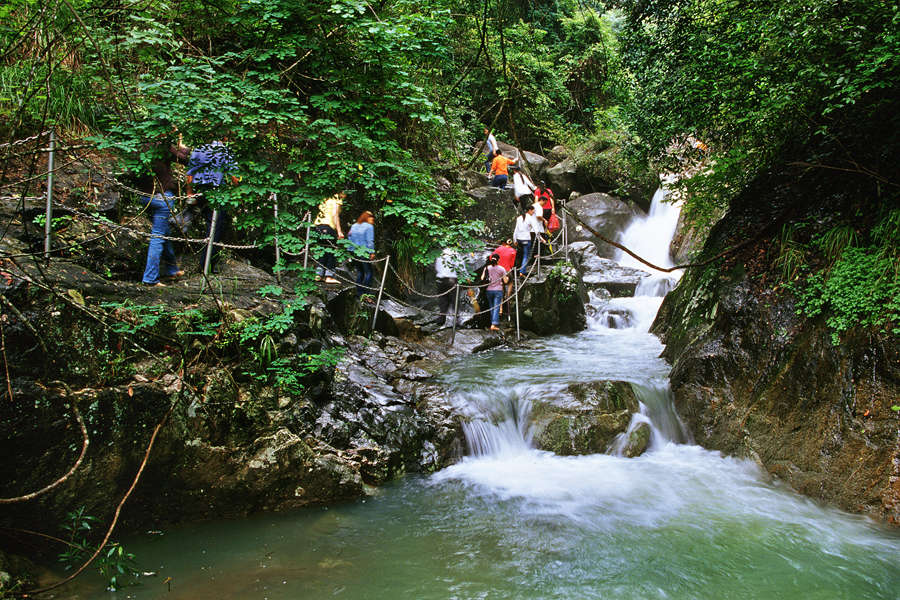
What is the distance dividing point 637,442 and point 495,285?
15.8ft

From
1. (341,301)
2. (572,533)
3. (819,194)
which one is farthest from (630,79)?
(572,533)

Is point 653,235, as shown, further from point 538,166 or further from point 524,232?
point 524,232

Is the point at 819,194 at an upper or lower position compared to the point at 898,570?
upper

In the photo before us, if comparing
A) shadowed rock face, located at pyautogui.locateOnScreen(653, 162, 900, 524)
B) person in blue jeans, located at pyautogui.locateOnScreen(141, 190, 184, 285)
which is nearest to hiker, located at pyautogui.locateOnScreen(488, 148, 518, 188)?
shadowed rock face, located at pyautogui.locateOnScreen(653, 162, 900, 524)

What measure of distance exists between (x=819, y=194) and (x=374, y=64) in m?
5.14

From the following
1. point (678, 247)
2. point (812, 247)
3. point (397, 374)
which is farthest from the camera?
point (678, 247)

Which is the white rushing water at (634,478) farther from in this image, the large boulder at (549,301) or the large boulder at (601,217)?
the large boulder at (601,217)

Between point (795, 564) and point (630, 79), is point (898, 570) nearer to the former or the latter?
point (795, 564)

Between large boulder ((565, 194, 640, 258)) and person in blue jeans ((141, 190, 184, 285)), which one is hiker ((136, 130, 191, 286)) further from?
large boulder ((565, 194, 640, 258))

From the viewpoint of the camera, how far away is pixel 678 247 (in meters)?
14.2

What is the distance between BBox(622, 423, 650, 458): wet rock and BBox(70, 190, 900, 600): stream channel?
129 mm

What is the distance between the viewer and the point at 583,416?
6145 millimetres

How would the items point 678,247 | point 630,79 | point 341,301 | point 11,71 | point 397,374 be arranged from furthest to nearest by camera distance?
point 678,247 → point 630,79 → point 341,301 → point 397,374 → point 11,71


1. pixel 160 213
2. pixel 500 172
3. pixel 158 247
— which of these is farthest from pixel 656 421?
pixel 500 172
